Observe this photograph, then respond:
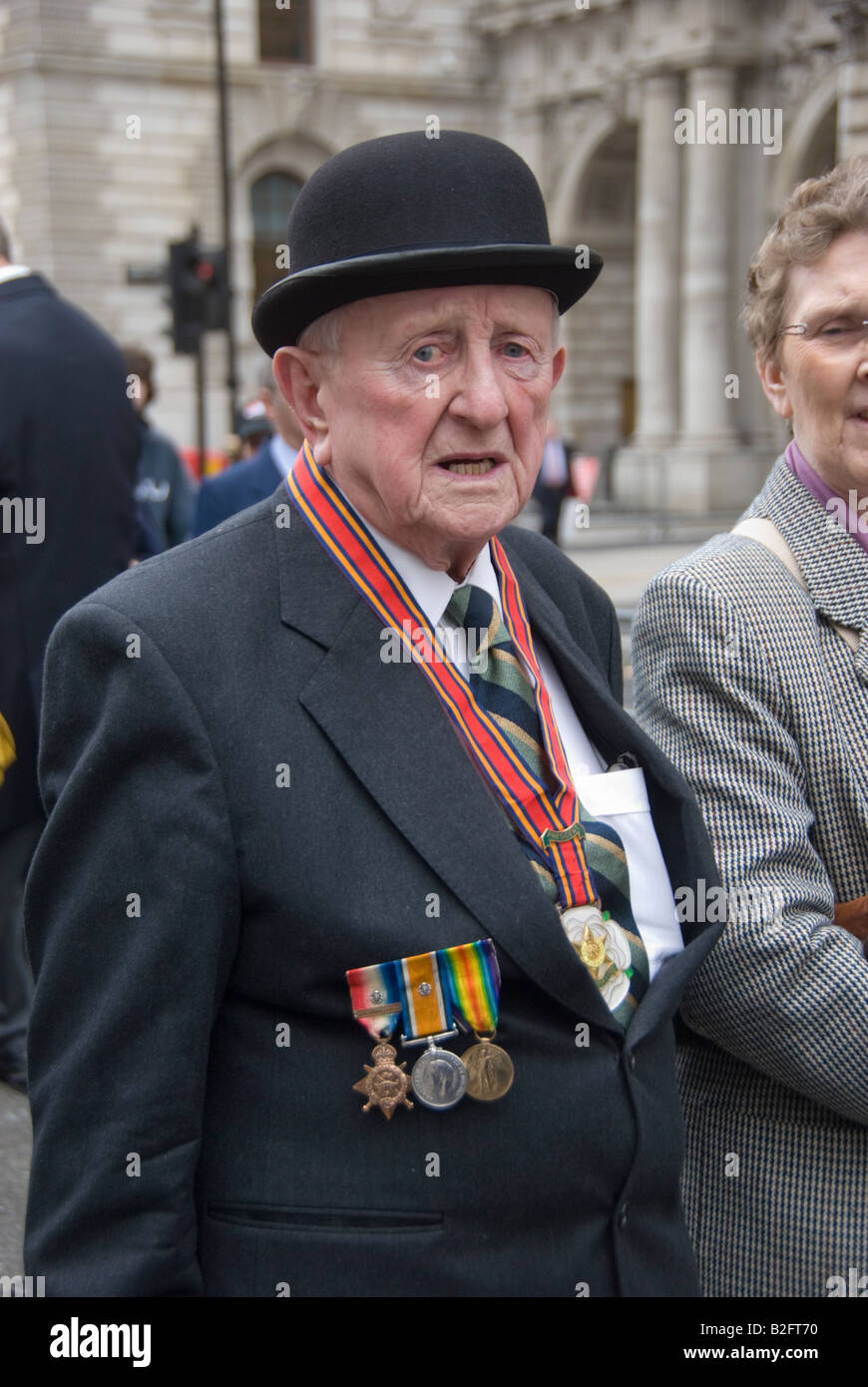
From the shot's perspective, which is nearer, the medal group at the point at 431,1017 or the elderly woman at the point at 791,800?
the medal group at the point at 431,1017

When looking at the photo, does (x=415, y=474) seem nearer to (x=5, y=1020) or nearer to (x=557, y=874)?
(x=557, y=874)

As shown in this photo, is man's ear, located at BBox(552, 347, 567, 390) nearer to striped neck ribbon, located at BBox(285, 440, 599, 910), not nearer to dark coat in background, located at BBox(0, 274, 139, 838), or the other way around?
striped neck ribbon, located at BBox(285, 440, 599, 910)

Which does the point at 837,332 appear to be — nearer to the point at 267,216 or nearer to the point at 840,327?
the point at 840,327

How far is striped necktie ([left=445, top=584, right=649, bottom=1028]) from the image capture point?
195cm

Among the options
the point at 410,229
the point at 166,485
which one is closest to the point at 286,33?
the point at 166,485

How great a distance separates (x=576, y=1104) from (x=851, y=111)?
17929 millimetres

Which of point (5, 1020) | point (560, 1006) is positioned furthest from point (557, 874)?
point (5, 1020)

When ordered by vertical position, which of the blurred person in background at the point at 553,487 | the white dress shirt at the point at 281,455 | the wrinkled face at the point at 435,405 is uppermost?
the wrinkled face at the point at 435,405

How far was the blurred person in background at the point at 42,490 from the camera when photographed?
15.2ft

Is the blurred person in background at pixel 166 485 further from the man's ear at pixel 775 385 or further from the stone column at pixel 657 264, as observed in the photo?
the stone column at pixel 657 264

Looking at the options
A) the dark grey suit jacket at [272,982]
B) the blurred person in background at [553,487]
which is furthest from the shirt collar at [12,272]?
the blurred person in background at [553,487]

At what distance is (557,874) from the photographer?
190 centimetres

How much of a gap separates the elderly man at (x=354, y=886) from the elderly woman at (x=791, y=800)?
19 cm

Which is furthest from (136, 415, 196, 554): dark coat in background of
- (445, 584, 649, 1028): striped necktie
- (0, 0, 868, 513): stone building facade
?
(0, 0, 868, 513): stone building facade
